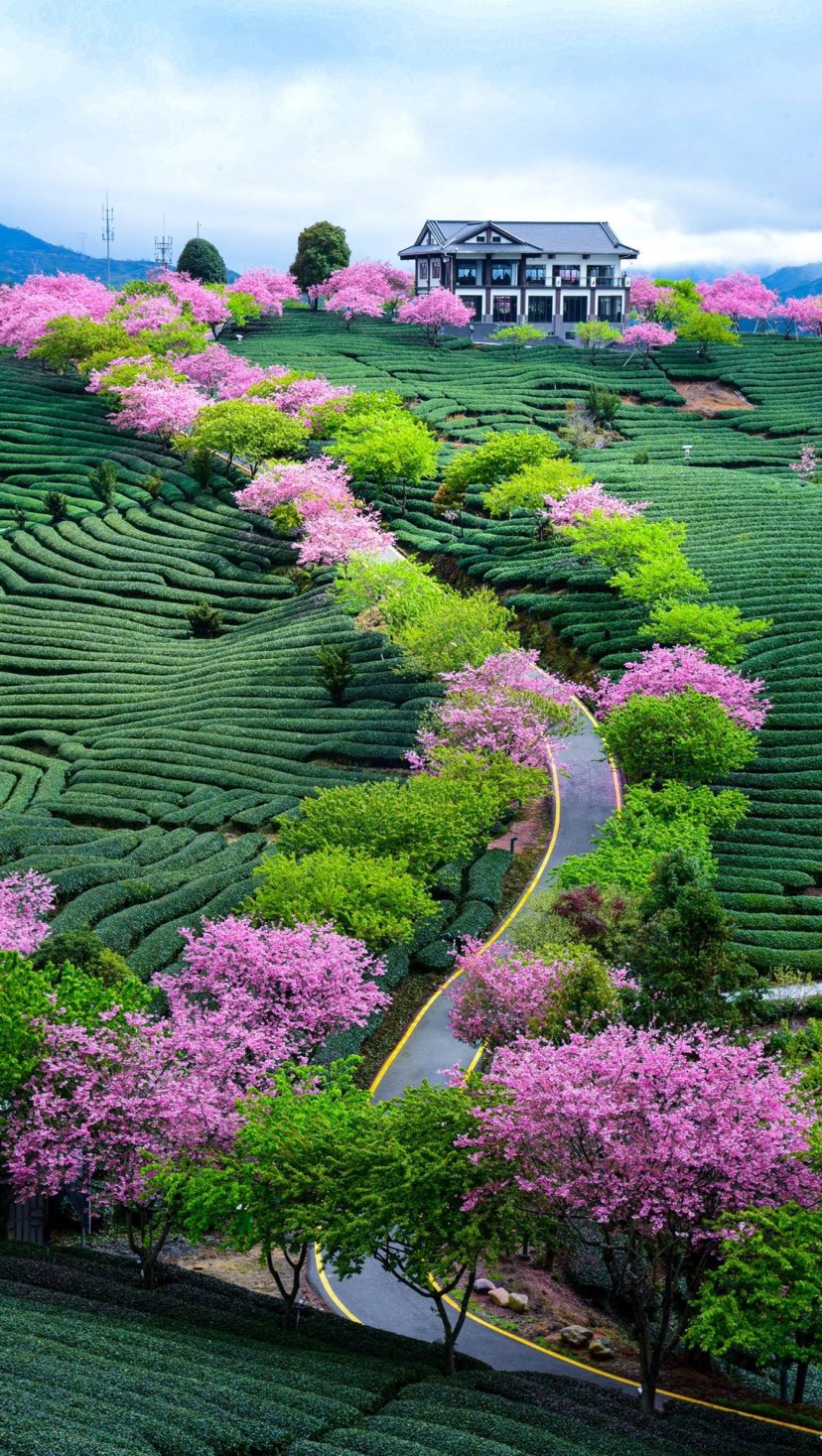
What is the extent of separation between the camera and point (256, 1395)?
62.9ft

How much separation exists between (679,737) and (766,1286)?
2596cm

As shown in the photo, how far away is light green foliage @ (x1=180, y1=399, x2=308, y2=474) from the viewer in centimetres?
8238

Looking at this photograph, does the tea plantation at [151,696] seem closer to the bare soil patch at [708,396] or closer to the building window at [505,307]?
the bare soil patch at [708,396]

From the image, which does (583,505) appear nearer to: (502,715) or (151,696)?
(151,696)

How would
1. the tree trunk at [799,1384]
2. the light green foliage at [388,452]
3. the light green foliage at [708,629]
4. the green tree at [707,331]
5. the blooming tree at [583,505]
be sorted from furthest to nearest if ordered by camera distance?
the green tree at [707,331] < the light green foliage at [388,452] < the blooming tree at [583,505] < the light green foliage at [708,629] < the tree trunk at [799,1384]

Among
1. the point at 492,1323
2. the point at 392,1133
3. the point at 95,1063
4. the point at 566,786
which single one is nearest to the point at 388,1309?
the point at 492,1323

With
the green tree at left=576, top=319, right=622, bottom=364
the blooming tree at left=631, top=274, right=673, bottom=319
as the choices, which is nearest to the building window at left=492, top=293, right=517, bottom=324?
the green tree at left=576, top=319, right=622, bottom=364

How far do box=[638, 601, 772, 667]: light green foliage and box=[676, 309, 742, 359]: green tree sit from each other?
7049 centimetres

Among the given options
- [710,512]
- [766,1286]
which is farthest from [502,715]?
[710,512]

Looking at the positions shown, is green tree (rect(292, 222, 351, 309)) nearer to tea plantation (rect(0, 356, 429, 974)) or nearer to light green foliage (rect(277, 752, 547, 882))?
tea plantation (rect(0, 356, 429, 974))

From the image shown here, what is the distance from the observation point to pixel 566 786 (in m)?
51.6

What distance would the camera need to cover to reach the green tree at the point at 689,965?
98.3 ft

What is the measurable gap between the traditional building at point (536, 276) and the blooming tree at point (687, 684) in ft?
276

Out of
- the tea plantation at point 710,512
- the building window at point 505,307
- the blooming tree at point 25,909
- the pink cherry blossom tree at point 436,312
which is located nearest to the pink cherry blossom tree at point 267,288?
the tea plantation at point 710,512
